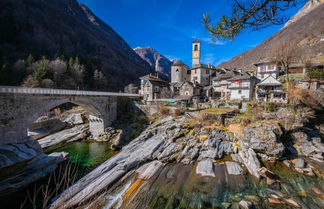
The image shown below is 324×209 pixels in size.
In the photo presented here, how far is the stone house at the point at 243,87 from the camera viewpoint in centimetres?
2509

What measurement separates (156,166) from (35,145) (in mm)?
11613

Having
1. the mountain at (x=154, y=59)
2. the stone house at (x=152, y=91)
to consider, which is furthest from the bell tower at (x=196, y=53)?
the mountain at (x=154, y=59)

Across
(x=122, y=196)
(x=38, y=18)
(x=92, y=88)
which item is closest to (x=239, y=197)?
(x=122, y=196)

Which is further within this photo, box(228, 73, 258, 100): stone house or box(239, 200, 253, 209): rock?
box(228, 73, 258, 100): stone house

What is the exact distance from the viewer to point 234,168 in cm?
1099

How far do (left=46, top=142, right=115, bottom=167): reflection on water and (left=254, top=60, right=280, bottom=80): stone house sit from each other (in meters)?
33.0

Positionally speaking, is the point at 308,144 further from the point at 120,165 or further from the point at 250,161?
the point at 120,165

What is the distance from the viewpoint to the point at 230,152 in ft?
43.3

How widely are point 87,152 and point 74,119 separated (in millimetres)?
11224

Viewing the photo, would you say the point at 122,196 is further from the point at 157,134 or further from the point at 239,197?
the point at 157,134

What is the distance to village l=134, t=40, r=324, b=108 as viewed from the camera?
2248cm

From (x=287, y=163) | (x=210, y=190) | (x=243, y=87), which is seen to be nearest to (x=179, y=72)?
(x=243, y=87)

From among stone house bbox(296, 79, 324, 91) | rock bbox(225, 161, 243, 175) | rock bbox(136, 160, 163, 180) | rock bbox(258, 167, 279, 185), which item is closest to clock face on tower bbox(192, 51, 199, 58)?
stone house bbox(296, 79, 324, 91)

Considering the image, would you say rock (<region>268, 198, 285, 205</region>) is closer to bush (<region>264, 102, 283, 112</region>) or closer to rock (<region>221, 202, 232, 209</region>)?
rock (<region>221, 202, 232, 209</region>)
